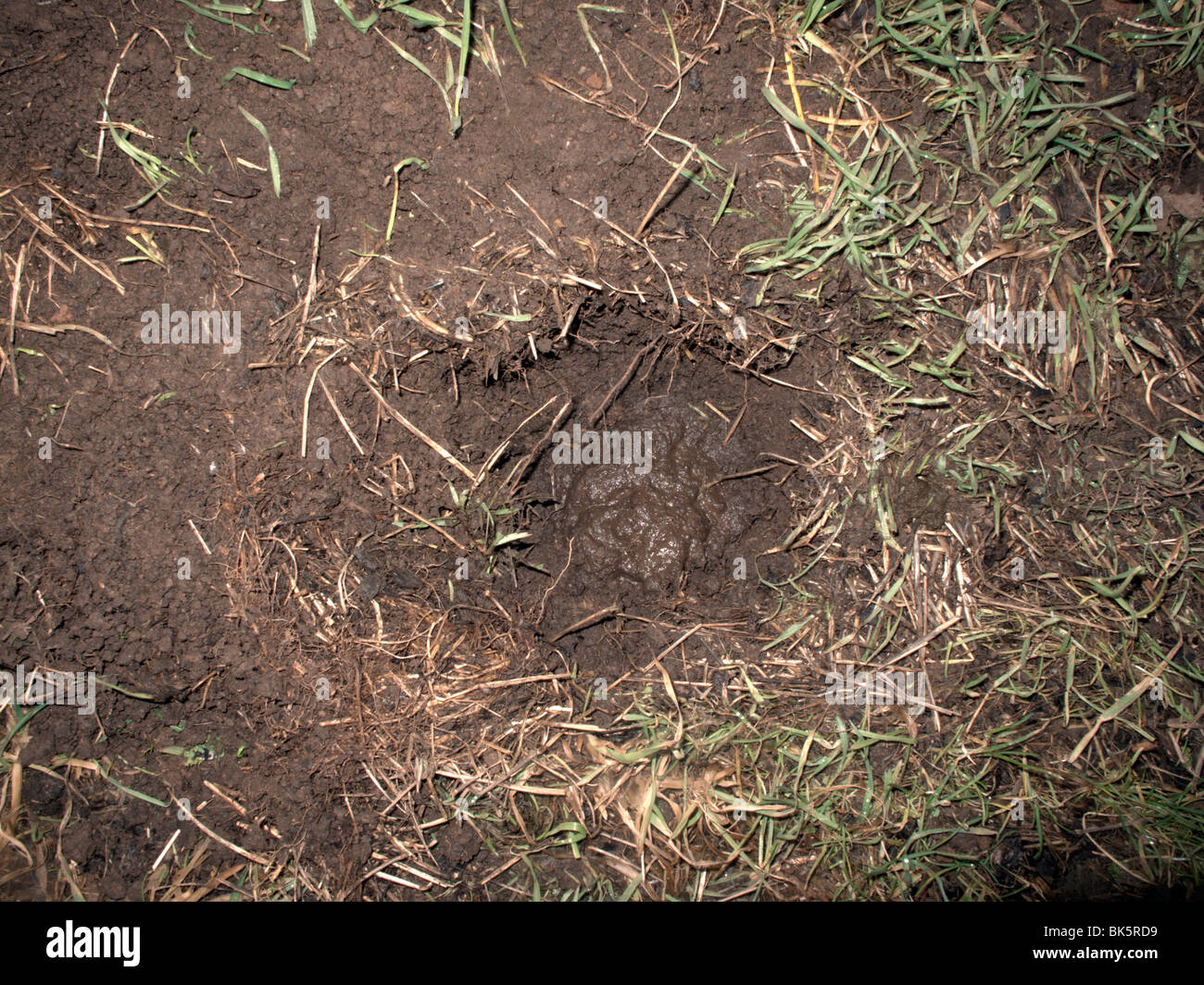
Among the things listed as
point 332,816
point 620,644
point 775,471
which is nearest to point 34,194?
point 332,816

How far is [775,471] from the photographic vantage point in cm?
257

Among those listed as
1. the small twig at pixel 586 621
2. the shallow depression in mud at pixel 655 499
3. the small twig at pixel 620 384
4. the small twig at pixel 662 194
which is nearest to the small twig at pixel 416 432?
the shallow depression in mud at pixel 655 499

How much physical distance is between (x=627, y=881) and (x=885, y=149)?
2685 millimetres

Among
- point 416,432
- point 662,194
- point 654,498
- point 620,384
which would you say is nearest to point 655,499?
point 654,498

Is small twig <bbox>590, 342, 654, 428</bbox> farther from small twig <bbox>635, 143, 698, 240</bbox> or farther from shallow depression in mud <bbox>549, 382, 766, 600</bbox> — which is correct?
small twig <bbox>635, 143, 698, 240</bbox>

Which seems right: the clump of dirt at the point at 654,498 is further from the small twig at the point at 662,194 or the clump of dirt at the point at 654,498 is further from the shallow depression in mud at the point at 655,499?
the small twig at the point at 662,194

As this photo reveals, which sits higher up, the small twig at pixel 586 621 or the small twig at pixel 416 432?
the small twig at pixel 416 432

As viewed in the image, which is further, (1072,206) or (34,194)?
(1072,206)

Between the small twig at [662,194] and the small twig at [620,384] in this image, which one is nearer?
the small twig at [662,194]

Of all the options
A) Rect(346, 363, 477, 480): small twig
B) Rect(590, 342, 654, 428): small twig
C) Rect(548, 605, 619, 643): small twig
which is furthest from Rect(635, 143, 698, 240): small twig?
Rect(548, 605, 619, 643): small twig

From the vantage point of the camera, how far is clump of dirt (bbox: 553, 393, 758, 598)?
8.46ft

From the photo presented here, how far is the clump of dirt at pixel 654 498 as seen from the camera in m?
2.58

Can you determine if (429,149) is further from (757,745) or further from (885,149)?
(757,745)

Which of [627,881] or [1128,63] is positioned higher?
[1128,63]
